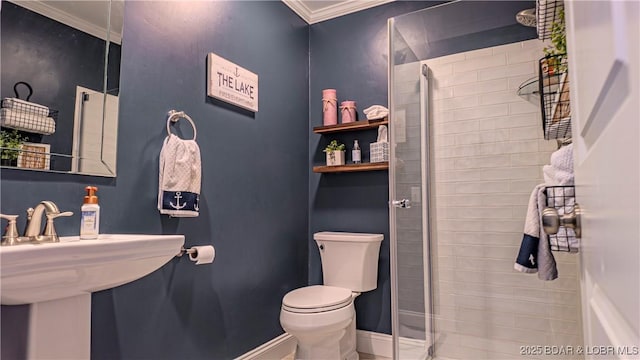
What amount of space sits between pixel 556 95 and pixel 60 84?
1.85 meters

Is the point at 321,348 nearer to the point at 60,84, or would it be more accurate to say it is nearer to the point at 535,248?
the point at 535,248

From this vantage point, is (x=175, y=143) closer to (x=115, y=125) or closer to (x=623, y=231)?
(x=115, y=125)

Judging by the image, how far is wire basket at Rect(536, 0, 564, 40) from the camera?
3.85ft

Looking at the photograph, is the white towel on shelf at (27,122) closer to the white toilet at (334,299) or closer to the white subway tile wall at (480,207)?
the white toilet at (334,299)

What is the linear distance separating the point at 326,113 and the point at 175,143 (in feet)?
4.22

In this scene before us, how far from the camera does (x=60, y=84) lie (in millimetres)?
1395

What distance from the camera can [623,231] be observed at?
1.20 ft

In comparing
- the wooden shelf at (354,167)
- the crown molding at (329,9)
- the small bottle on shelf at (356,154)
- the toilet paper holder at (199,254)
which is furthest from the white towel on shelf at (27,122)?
the crown molding at (329,9)

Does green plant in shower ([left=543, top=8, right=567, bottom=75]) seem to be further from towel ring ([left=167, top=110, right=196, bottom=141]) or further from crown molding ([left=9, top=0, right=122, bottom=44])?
crown molding ([left=9, top=0, right=122, bottom=44])

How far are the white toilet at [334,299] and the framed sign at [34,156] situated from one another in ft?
4.25

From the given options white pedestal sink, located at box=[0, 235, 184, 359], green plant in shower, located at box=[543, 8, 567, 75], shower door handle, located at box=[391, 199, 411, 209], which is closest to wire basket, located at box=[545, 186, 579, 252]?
green plant in shower, located at box=[543, 8, 567, 75]

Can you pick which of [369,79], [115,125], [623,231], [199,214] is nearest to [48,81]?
[115,125]

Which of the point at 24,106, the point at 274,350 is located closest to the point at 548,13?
the point at 24,106

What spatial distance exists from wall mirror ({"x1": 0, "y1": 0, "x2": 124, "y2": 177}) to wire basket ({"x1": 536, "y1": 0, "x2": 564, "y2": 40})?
1658 mm
